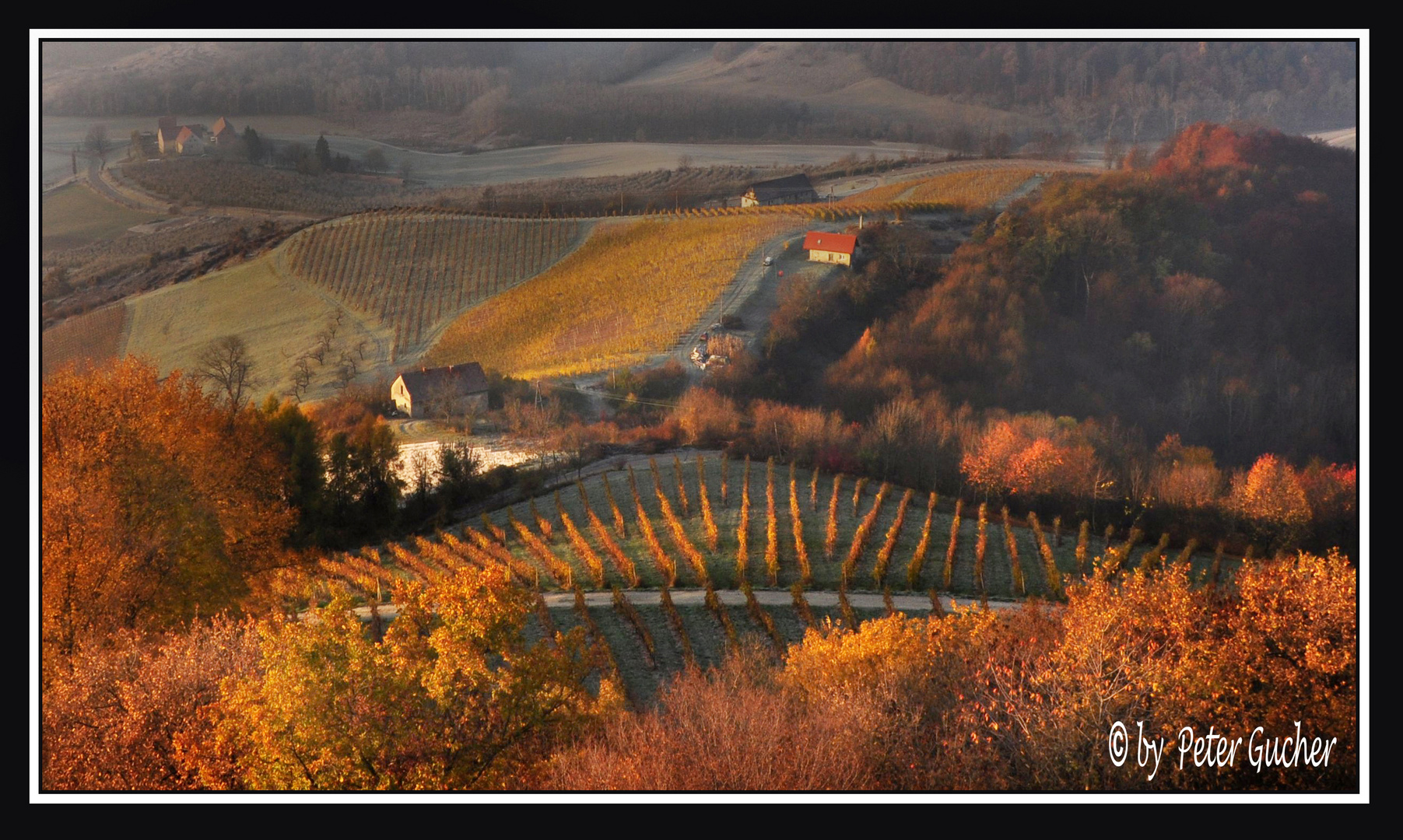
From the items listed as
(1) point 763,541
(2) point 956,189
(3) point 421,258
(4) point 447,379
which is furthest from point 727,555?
(2) point 956,189

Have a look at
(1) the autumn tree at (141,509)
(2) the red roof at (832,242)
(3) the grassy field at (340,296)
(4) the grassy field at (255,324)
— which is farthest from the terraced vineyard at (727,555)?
(2) the red roof at (832,242)

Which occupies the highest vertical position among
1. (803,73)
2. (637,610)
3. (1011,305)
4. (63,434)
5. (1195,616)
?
(803,73)

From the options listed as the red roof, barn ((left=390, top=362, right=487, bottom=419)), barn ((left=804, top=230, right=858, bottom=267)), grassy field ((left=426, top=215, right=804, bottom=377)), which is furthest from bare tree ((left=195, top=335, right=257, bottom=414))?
the red roof

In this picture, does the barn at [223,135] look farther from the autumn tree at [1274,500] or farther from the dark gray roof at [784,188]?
the autumn tree at [1274,500]

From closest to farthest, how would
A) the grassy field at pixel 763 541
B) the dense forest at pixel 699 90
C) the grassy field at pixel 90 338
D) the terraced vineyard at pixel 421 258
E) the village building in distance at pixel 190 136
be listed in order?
1. the dense forest at pixel 699 90
2. the grassy field at pixel 763 541
3. the grassy field at pixel 90 338
4. the village building in distance at pixel 190 136
5. the terraced vineyard at pixel 421 258

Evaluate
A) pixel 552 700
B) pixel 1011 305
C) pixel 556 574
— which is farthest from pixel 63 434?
pixel 1011 305

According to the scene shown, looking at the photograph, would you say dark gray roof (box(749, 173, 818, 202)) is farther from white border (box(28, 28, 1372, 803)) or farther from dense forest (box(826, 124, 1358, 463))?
white border (box(28, 28, 1372, 803))

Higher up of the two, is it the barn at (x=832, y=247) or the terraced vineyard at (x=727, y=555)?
the barn at (x=832, y=247)
